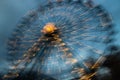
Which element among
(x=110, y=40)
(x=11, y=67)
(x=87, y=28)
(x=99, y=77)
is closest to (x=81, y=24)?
(x=87, y=28)

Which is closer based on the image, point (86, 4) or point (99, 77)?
point (86, 4)

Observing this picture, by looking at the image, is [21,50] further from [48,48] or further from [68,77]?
[68,77]

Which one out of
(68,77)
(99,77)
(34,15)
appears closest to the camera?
(68,77)

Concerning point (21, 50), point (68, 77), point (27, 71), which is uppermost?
point (21, 50)

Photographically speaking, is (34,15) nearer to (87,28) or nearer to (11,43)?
(11,43)

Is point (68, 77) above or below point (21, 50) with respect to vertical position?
below

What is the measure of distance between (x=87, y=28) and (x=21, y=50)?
4.38 m

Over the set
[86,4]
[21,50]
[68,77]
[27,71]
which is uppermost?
[86,4]

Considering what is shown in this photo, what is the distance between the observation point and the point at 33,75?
2123cm

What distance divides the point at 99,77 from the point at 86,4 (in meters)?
17.5

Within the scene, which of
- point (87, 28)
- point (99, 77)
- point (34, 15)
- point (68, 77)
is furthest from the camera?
point (99, 77)

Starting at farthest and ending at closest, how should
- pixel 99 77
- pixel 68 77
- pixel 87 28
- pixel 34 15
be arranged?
pixel 99 77 → pixel 34 15 → pixel 87 28 → pixel 68 77

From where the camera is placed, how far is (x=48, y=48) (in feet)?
66.1

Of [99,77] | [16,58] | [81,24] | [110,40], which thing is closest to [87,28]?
[81,24]
